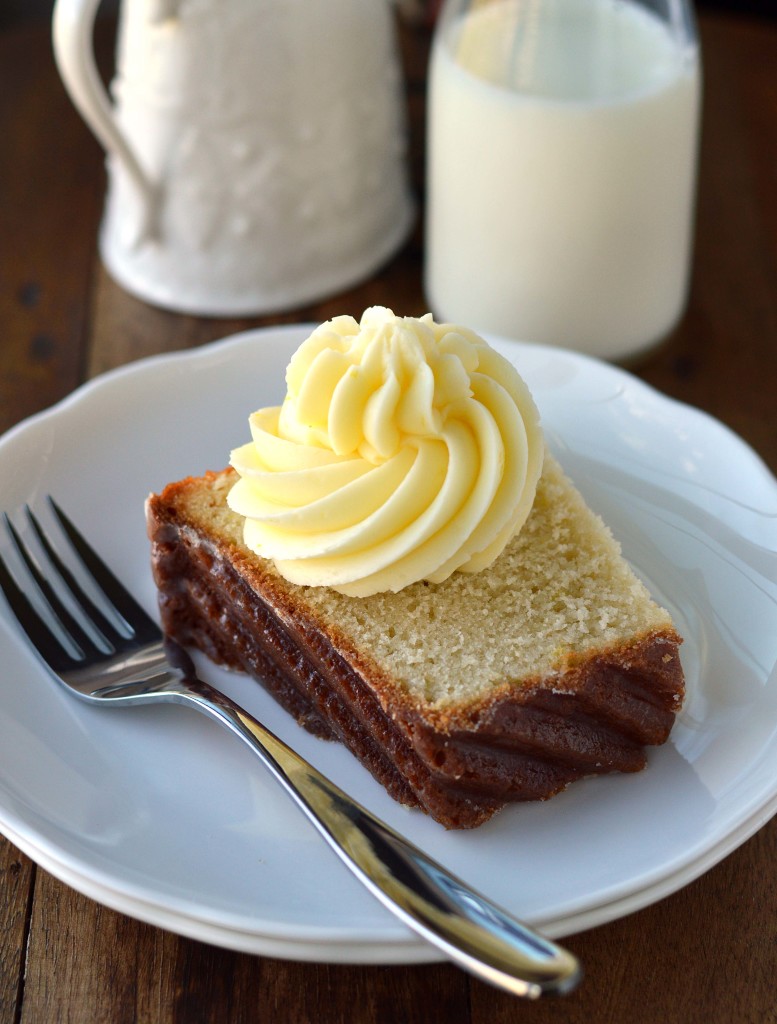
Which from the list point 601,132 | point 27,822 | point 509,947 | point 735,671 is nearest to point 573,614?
point 735,671

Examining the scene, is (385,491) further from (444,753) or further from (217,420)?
(217,420)

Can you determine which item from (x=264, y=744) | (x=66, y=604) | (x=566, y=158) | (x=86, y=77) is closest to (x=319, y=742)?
(x=264, y=744)

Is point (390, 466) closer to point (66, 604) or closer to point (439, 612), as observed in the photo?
point (439, 612)

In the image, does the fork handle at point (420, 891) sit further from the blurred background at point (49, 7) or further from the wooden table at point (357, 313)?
the blurred background at point (49, 7)

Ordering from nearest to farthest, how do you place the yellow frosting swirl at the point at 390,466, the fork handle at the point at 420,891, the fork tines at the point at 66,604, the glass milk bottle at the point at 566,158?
the fork handle at the point at 420,891, the yellow frosting swirl at the point at 390,466, the fork tines at the point at 66,604, the glass milk bottle at the point at 566,158

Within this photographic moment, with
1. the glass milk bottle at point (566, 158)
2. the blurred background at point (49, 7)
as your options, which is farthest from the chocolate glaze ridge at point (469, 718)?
the blurred background at point (49, 7)

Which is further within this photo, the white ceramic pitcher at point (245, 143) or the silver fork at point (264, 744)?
the white ceramic pitcher at point (245, 143)
